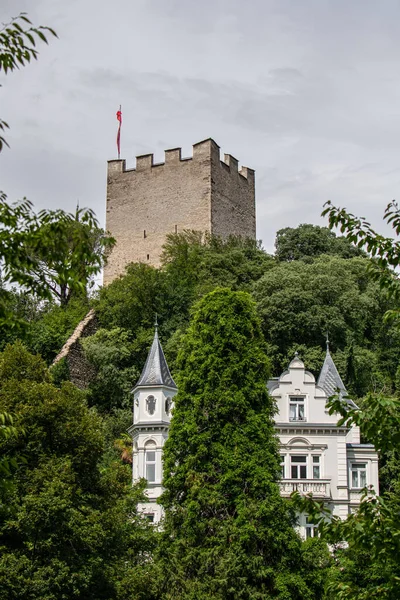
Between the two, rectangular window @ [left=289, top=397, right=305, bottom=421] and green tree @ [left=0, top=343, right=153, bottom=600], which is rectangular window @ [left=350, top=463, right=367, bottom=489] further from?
green tree @ [left=0, top=343, right=153, bottom=600]

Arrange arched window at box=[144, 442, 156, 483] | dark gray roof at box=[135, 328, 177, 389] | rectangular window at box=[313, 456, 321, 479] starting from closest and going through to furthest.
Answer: rectangular window at box=[313, 456, 321, 479] → arched window at box=[144, 442, 156, 483] → dark gray roof at box=[135, 328, 177, 389]

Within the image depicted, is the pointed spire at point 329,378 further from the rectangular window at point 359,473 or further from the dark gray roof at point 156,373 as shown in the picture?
the dark gray roof at point 156,373

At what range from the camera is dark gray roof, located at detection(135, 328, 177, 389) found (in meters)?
38.5

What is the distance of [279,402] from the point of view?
3656 centimetres

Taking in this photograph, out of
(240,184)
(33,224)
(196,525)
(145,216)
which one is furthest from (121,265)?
(33,224)

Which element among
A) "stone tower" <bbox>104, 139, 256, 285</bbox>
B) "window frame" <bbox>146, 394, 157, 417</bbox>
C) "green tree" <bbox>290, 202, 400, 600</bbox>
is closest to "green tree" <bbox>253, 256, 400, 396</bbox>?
"window frame" <bbox>146, 394, 157, 417</bbox>

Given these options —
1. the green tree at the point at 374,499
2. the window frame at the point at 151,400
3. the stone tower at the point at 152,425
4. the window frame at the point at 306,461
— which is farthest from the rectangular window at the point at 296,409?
the green tree at the point at 374,499

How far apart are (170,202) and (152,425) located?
26058 mm

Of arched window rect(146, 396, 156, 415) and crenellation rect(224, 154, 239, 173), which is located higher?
crenellation rect(224, 154, 239, 173)

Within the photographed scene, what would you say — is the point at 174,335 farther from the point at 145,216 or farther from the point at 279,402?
the point at 145,216

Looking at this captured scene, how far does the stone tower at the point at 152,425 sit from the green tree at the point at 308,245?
22898 millimetres

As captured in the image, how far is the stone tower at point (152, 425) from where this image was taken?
119 feet

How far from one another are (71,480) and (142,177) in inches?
1578

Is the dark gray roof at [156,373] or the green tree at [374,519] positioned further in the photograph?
the dark gray roof at [156,373]
